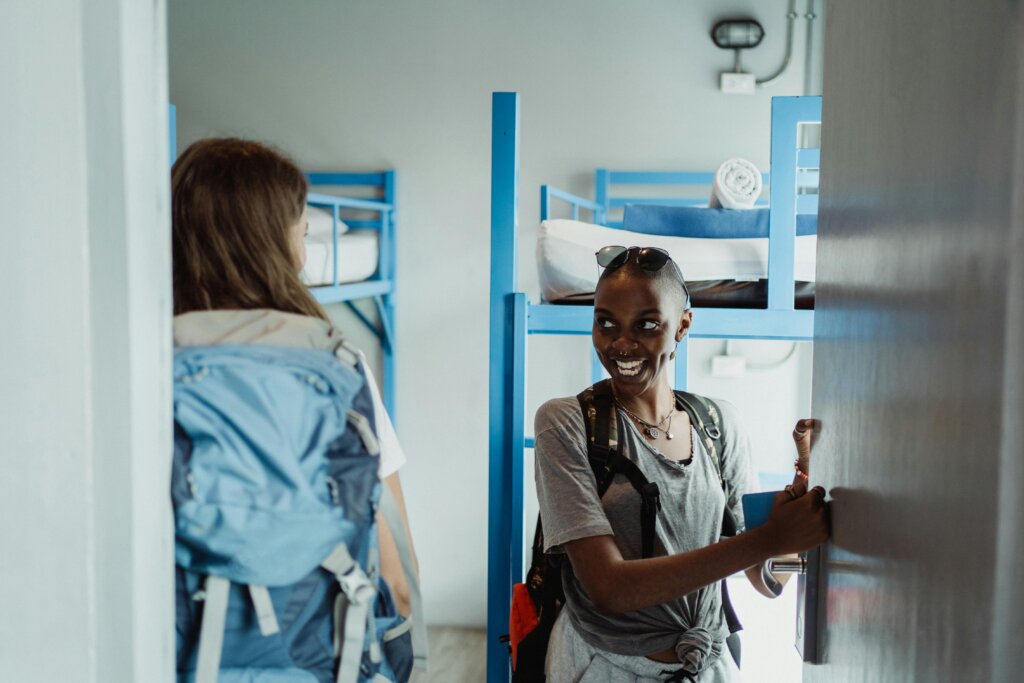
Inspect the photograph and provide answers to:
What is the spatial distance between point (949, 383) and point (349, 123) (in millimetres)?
3282

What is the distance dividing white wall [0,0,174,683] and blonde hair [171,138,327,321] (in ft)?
0.70

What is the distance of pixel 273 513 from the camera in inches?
29.9

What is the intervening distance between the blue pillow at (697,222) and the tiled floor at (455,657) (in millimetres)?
1889

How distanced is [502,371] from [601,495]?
0.57m

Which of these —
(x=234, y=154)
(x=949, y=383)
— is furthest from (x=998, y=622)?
(x=234, y=154)

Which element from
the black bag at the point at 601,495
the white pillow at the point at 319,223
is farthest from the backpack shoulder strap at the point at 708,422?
the white pillow at the point at 319,223

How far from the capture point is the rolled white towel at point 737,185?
1982 millimetres

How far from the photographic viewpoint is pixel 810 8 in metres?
3.31

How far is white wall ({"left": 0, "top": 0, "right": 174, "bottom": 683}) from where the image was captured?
0.58m

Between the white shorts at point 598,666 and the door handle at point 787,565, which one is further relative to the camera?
the white shorts at point 598,666

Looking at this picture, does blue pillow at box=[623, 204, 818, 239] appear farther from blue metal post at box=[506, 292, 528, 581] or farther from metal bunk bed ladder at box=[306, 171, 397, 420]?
metal bunk bed ladder at box=[306, 171, 397, 420]

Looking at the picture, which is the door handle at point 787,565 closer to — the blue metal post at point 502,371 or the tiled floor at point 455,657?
the blue metal post at point 502,371

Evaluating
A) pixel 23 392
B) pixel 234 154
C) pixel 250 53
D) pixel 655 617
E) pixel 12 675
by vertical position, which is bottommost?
pixel 655 617

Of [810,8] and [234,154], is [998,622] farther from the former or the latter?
[810,8]
